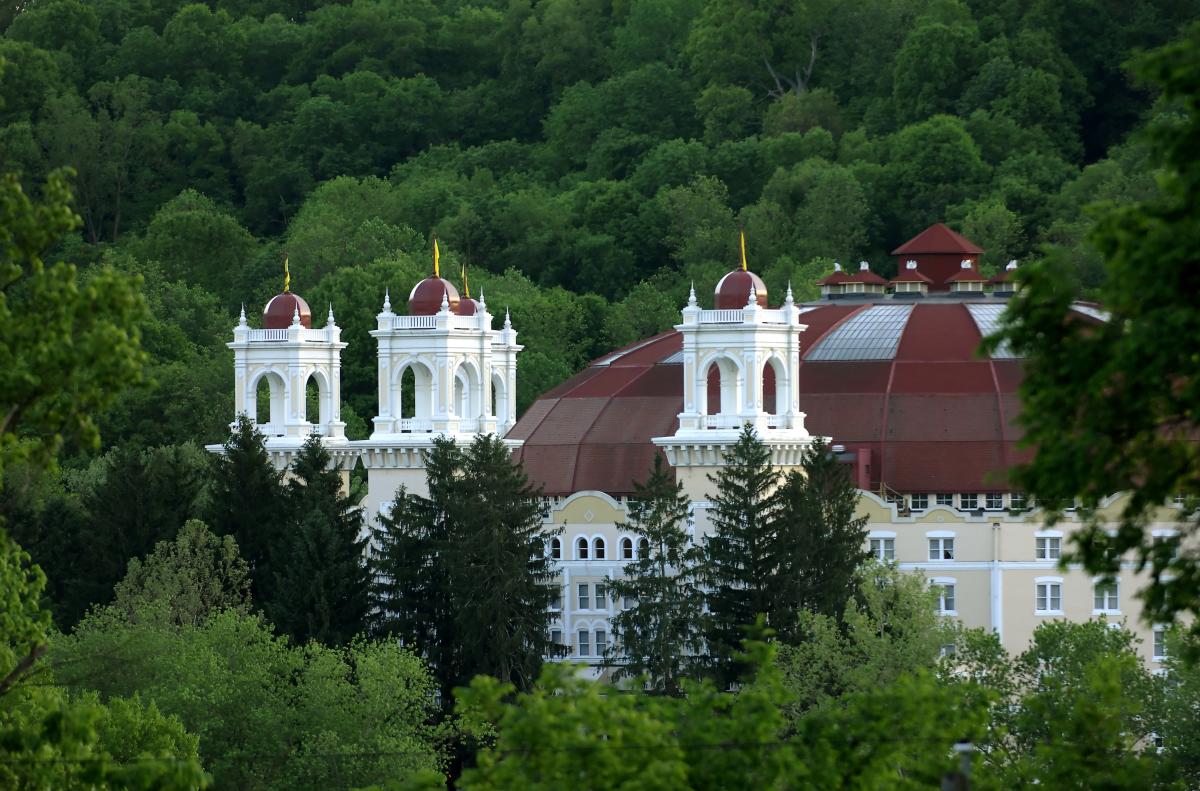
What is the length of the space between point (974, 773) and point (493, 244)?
4824 inches

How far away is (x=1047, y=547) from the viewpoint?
11388cm

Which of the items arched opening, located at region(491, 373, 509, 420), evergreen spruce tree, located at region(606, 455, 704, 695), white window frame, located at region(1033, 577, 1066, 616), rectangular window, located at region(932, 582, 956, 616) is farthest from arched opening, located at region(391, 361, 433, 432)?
white window frame, located at region(1033, 577, 1066, 616)

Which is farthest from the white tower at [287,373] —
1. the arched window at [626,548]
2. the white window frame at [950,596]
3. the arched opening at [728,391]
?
the white window frame at [950,596]

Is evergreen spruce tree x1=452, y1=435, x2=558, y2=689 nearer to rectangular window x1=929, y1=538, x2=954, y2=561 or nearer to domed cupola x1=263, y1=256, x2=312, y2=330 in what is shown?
rectangular window x1=929, y1=538, x2=954, y2=561

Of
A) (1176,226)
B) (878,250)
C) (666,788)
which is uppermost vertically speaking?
(878,250)

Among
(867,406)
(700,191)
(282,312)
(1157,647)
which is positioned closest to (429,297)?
(282,312)

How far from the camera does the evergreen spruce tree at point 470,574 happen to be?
10444 centimetres

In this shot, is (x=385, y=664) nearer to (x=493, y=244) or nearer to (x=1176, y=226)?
(x=1176, y=226)

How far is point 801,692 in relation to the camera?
315 feet

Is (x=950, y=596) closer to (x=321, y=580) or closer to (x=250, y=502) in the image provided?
(x=321, y=580)

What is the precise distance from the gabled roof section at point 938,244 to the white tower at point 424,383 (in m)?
23.8

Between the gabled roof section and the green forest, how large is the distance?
6.62 metres

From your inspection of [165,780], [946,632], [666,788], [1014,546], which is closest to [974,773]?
[666,788]

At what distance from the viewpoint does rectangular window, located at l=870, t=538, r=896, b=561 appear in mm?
114500
